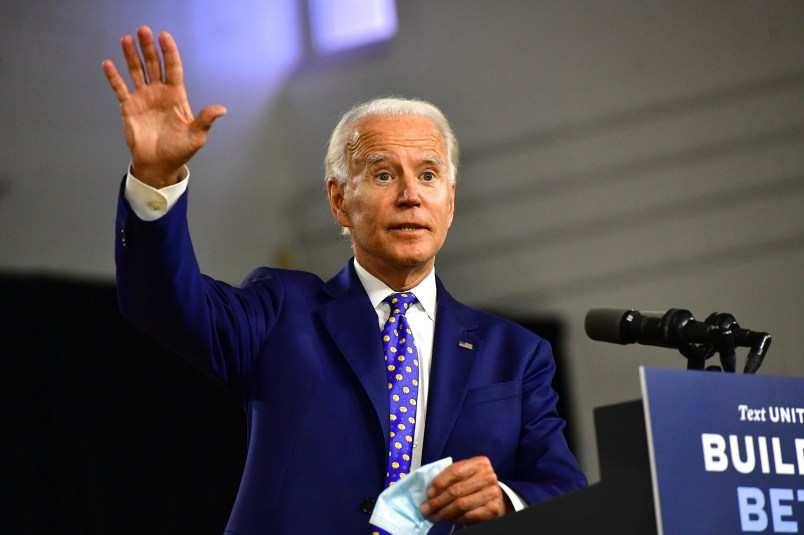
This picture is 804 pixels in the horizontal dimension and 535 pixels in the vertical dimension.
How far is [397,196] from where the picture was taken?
2.21 m

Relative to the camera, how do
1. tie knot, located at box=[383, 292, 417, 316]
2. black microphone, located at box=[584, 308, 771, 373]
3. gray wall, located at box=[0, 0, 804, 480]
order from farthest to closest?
gray wall, located at box=[0, 0, 804, 480], tie knot, located at box=[383, 292, 417, 316], black microphone, located at box=[584, 308, 771, 373]

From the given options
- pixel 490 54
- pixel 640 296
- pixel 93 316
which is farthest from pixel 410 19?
pixel 93 316

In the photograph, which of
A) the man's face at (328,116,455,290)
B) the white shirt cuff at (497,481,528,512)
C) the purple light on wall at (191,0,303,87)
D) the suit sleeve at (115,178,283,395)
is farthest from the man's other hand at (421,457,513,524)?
the purple light on wall at (191,0,303,87)

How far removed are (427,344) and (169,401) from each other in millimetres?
1893

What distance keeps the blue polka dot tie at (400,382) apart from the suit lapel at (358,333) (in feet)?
0.09

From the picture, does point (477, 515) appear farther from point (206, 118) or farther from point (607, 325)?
point (206, 118)

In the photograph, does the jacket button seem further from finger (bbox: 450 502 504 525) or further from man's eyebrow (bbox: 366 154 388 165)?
man's eyebrow (bbox: 366 154 388 165)

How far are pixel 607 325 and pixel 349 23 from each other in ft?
11.8

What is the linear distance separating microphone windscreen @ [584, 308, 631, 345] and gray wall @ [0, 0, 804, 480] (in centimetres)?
250

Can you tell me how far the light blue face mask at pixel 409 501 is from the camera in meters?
1.52

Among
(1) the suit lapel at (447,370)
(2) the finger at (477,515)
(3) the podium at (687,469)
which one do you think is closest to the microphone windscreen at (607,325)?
(3) the podium at (687,469)

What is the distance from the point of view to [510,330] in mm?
2227

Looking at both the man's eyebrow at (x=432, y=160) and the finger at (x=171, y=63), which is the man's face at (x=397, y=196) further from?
the finger at (x=171, y=63)

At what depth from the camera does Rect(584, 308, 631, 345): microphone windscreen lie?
152 cm
